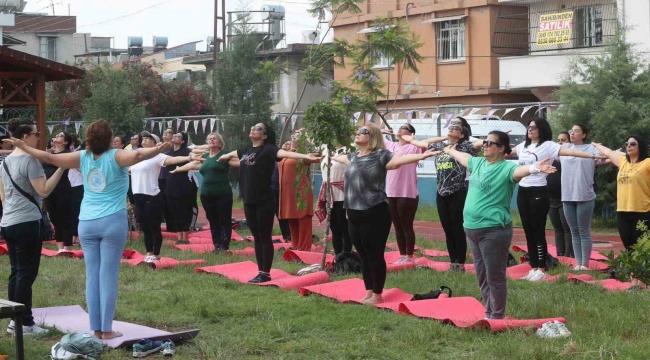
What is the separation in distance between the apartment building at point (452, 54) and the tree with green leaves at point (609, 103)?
11781mm

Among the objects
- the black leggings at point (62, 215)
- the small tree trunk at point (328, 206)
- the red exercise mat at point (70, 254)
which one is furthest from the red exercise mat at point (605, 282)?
the black leggings at point (62, 215)

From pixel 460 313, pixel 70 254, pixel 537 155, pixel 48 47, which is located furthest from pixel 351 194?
pixel 48 47

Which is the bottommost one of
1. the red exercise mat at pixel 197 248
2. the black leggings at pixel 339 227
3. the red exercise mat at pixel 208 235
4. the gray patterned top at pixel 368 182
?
the red exercise mat at pixel 208 235

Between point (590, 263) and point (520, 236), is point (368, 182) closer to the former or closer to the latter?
point (590, 263)

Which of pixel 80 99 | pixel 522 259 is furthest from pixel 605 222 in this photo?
pixel 80 99

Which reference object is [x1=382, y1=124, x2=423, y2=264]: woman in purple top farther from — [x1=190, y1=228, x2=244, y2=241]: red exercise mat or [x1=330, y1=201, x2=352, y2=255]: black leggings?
[x1=190, y1=228, x2=244, y2=241]: red exercise mat

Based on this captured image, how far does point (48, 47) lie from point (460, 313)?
5431cm

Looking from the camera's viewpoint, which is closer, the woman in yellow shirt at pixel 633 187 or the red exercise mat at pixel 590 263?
the woman in yellow shirt at pixel 633 187

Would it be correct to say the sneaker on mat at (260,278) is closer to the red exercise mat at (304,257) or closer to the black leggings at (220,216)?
the red exercise mat at (304,257)

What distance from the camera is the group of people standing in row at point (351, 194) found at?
26.5 ft

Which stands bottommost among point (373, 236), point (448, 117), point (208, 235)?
point (208, 235)

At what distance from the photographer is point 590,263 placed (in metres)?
12.2

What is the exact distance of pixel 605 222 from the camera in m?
19.4

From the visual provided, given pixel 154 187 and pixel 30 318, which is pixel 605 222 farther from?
pixel 30 318
